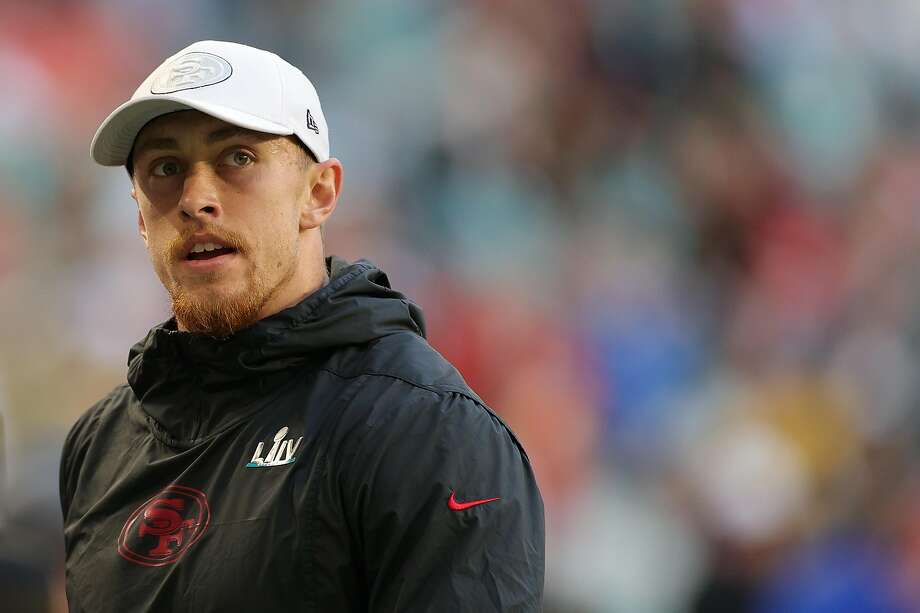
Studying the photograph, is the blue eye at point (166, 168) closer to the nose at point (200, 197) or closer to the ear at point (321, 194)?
the nose at point (200, 197)

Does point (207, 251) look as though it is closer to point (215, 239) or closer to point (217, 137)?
point (215, 239)

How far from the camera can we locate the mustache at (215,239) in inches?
47.3

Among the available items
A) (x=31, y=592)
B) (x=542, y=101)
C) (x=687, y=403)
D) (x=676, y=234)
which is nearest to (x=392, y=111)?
(x=542, y=101)

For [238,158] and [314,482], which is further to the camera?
[238,158]

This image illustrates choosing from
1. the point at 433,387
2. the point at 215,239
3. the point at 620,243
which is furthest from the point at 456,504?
the point at 620,243

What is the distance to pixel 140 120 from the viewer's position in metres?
1.22

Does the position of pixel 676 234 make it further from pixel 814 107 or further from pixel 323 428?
pixel 323 428

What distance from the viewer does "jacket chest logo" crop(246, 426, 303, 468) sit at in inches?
43.5

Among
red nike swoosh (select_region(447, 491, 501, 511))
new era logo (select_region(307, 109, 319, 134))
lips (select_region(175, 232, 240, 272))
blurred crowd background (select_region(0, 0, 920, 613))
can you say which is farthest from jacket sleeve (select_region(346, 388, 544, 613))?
blurred crowd background (select_region(0, 0, 920, 613))

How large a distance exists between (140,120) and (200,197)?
116 mm

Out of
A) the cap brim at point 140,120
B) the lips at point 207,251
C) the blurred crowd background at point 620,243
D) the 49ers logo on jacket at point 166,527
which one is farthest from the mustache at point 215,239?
the blurred crowd background at point 620,243

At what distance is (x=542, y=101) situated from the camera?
3082 millimetres

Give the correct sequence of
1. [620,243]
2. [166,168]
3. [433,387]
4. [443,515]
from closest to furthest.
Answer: [443,515] → [433,387] → [166,168] → [620,243]

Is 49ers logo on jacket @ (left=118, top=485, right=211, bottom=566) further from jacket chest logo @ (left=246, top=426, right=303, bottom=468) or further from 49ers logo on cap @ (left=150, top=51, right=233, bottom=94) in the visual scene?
49ers logo on cap @ (left=150, top=51, right=233, bottom=94)
